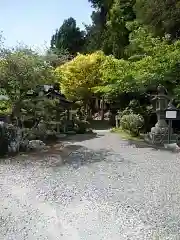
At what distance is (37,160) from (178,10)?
8173 mm

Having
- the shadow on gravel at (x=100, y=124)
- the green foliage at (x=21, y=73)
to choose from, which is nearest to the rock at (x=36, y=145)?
the green foliage at (x=21, y=73)

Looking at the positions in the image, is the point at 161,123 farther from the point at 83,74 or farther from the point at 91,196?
the point at 83,74

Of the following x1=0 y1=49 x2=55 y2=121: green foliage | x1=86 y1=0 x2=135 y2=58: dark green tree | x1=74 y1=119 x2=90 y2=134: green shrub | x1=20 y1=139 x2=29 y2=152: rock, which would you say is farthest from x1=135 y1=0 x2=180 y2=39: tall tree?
x1=20 y1=139 x2=29 y2=152: rock

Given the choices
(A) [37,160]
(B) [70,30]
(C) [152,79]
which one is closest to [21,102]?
(A) [37,160]

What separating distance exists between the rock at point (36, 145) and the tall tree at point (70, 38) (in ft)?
71.9

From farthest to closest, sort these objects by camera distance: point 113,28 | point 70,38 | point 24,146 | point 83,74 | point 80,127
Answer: point 70,38, point 83,74, point 113,28, point 80,127, point 24,146

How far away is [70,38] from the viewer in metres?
35.4

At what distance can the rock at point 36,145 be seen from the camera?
12841 mm

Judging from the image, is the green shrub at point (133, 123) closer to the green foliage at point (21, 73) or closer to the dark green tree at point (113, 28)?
the green foliage at point (21, 73)

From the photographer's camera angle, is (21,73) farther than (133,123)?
No

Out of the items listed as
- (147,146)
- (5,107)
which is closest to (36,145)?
(5,107)

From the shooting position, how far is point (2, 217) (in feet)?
19.3

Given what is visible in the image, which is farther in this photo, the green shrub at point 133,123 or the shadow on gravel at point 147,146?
the green shrub at point 133,123

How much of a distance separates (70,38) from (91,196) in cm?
3004
